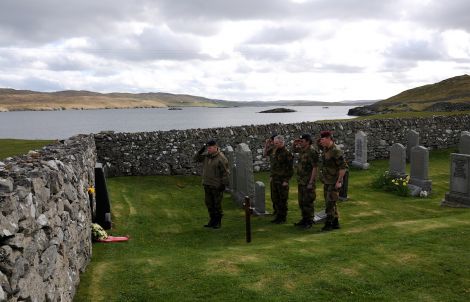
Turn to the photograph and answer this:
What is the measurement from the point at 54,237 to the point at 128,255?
12.9ft

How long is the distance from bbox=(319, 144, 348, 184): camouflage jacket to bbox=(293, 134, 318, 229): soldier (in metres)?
0.30

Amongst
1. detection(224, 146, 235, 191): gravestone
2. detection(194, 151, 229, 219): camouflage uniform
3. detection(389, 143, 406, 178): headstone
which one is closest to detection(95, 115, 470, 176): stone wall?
detection(224, 146, 235, 191): gravestone

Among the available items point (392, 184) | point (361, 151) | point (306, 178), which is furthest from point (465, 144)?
point (306, 178)

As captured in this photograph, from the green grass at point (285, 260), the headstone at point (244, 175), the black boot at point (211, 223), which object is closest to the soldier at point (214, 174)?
the black boot at point (211, 223)

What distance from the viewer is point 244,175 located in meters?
13.8

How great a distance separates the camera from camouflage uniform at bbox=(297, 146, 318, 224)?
10.8m

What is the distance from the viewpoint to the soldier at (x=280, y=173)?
38.1 ft

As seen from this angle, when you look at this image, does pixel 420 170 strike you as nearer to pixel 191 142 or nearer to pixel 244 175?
pixel 244 175

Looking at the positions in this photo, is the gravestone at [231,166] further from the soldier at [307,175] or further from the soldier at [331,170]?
the soldier at [331,170]

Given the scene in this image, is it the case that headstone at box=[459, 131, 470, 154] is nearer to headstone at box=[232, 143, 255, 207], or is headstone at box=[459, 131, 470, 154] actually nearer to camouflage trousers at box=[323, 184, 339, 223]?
headstone at box=[232, 143, 255, 207]

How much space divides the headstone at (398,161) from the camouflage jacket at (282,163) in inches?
263

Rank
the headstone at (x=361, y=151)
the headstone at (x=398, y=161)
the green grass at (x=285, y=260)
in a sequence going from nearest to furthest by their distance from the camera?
1. the green grass at (x=285, y=260)
2. the headstone at (x=398, y=161)
3. the headstone at (x=361, y=151)

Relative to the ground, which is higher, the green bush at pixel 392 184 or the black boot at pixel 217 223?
the green bush at pixel 392 184

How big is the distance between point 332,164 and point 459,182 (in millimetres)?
5124
